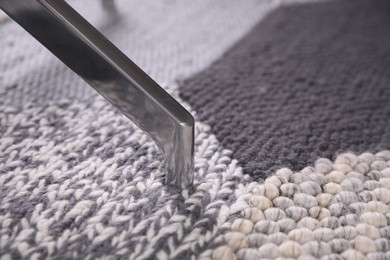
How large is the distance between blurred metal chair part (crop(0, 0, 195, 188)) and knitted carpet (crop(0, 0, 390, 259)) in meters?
0.06

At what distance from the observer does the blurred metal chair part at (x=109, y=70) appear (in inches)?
12.8

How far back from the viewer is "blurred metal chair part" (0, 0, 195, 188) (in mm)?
326

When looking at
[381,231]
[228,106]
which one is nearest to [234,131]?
[228,106]

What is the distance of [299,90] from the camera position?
519 millimetres

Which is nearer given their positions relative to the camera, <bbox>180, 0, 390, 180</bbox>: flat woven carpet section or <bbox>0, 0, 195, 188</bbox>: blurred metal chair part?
<bbox>0, 0, 195, 188</bbox>: blurred metal chair part

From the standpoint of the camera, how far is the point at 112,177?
38 centimetres

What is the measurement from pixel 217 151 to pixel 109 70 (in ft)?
0.43

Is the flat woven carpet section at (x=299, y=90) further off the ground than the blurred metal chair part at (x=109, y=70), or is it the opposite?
the flat woven carpet section at (x=299, y=90)

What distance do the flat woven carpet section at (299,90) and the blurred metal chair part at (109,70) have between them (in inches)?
3.7

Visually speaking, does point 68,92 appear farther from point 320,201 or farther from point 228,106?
point 320,201

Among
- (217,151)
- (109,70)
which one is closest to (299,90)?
(217,151)

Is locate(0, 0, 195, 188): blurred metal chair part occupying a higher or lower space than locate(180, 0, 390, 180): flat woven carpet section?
lower

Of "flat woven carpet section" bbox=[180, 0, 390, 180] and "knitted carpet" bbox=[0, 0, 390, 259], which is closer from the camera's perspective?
"knitted carpet" bbox=[0, 0, 390, 259]

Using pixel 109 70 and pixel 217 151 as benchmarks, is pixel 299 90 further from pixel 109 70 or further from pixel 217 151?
pixel 109 70
